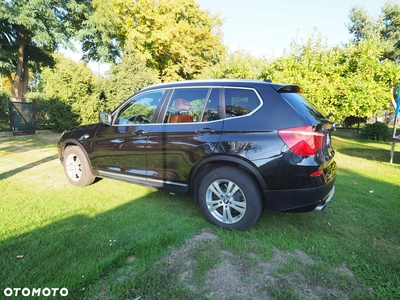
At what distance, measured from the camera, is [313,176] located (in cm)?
267

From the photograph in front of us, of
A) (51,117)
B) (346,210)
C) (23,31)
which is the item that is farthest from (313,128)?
(23,31)

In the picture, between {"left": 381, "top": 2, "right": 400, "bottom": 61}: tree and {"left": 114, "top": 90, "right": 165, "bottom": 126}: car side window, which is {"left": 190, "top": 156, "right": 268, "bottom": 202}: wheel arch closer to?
{"left": 114, "top": 90, "right": 165, "bottom": 126}: car side window

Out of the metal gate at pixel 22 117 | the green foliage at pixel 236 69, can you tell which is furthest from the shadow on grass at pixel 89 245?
the metal gate at pixel 22 117

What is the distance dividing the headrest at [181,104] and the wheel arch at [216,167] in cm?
84

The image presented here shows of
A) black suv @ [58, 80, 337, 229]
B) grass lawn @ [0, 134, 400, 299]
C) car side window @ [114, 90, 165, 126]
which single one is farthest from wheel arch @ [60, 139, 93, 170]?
car side window @ [114, 90, 165, 126]

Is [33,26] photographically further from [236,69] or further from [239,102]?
[239,102]

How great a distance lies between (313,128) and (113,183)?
3670 mm

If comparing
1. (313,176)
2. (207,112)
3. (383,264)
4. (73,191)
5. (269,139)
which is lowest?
(383,264)

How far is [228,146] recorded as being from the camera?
115 inches

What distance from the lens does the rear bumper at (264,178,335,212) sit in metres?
2.70

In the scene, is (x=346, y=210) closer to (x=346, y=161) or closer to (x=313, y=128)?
(x=313, y=128)

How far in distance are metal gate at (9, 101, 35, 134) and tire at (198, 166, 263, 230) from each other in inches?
493

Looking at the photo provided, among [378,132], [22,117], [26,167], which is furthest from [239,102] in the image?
[378,132]

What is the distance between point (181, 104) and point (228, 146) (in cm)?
102
